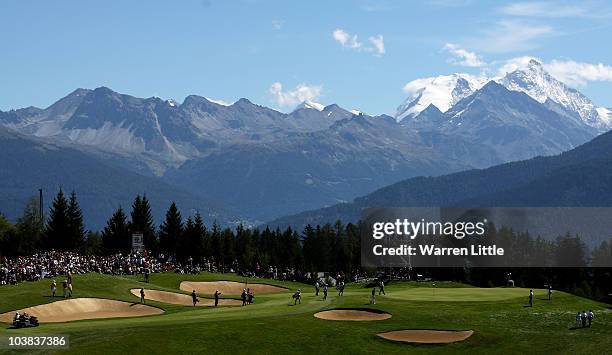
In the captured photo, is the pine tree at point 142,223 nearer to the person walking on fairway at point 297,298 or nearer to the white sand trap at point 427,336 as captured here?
the person walking on fairway at point 297,298

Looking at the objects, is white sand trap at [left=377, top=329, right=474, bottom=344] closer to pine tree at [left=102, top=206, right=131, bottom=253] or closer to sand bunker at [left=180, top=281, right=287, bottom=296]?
sand bunker at [left=180, top=281, right=287, bottom=296]

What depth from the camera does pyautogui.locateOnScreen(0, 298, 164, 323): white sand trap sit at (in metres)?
82.2

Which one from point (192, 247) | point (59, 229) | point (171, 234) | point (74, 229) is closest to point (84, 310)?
point (59, 229)

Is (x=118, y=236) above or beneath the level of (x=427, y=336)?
above

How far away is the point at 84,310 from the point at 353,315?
28.9 metres

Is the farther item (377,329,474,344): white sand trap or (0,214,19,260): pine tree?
(0,214,19,260): pine tree

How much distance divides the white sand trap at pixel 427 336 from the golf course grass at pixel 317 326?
899 mm

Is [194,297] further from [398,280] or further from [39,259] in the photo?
[398,280]

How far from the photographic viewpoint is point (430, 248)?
186250 millimetres

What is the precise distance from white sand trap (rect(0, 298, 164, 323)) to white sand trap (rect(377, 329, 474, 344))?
2742 cm

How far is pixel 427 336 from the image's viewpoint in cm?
7762

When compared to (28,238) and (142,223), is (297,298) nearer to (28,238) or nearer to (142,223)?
(142,223)

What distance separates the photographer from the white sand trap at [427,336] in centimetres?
7594

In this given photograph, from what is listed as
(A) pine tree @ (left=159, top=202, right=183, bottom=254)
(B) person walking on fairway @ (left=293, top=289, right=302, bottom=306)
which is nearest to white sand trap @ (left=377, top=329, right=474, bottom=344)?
(B) person walking on fairway @ (left=293, top=289, right=302, bottom=306)
